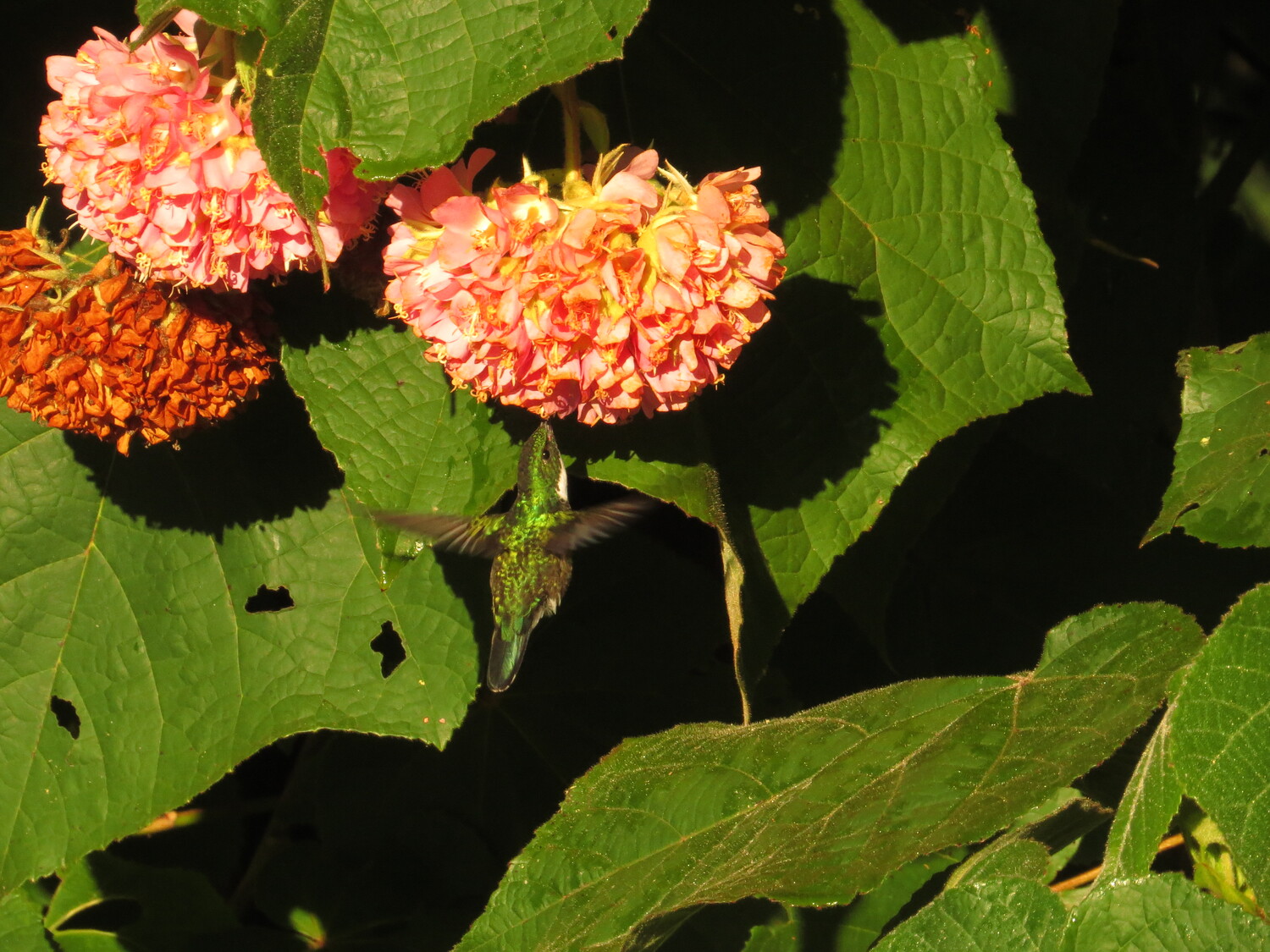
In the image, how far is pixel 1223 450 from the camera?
2.37 metres

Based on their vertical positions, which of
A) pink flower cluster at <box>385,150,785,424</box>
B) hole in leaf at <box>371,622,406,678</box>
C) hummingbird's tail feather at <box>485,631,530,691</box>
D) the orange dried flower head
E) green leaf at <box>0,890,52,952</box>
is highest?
pink flower cluster at <box>385,150,785,424</box>

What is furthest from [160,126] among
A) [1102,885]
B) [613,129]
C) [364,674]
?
[1102,885]

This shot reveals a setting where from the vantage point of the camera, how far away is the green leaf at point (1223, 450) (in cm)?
231

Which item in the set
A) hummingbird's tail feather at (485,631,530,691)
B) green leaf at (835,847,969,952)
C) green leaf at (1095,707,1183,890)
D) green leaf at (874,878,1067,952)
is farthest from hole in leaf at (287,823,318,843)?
green leaf at (1095,707,1183,890)

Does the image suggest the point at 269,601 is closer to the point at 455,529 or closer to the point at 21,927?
the point at 455,529

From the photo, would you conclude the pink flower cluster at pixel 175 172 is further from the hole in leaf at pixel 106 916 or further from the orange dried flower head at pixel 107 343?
the hole in leaf at pixel 106 916

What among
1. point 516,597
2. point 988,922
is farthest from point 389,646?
point 988,922

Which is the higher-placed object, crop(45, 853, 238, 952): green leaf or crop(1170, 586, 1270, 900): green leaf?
crop(1170, 586, 1270, 900): green leaf

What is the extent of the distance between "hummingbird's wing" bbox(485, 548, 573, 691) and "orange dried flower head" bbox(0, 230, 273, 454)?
2.19 feet

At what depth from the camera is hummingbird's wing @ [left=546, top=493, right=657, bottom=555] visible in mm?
2439

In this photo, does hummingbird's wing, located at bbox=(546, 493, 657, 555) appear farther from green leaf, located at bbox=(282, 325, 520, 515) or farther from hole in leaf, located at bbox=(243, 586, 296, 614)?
hole in leaf, located at bbox=(243, 586, 296, 614)

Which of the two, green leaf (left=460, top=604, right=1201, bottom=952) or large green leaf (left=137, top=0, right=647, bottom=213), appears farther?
green leaf (left=460, top=604, right=1201, bottom=952)

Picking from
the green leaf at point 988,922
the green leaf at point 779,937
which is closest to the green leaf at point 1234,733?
the green leaf at point 988,922

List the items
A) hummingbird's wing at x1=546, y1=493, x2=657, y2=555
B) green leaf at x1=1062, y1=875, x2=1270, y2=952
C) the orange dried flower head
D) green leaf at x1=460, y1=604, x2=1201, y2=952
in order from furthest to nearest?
hummingbird's wing at x1=546, y1=493, x2=657, y2=555 → the orange dried flower head → green leaf at x1=460, y1=604, x2=1201, y2=952 → green leaf at x1=1062, y1=875, x2=1270, y2=952
